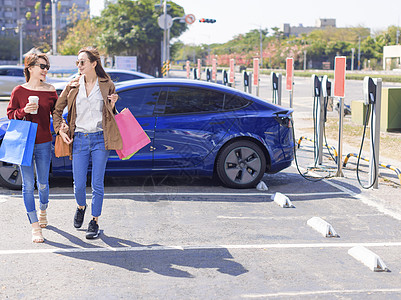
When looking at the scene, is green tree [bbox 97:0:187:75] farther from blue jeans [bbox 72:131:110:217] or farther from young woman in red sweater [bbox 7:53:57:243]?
blue jeans [bbox 72:131:110:217]

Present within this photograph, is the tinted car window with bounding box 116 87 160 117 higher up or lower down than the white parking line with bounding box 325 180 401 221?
higher up

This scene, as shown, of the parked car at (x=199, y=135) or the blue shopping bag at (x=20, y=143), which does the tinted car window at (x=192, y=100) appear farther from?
the blue shopping bag at (x=20, y=143)

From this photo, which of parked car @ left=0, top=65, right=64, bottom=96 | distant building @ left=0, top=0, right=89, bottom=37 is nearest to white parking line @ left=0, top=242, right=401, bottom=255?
parked car @ left=0, top=65, right=64, bottom=96

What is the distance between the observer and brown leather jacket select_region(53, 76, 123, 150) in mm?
5980

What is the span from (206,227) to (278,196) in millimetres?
1548

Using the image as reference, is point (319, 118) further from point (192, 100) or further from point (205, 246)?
point (205, 246)

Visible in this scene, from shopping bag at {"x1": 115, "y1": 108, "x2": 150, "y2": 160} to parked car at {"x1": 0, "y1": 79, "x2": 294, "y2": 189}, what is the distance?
2047 mm

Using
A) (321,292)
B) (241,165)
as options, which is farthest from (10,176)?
(321,292)

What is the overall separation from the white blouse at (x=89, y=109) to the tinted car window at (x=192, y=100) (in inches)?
102

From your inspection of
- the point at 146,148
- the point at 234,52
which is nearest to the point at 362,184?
the point at 146,148

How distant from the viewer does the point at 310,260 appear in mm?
5445

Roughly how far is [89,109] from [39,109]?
1.50 feet

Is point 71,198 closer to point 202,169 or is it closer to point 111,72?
point 202,169

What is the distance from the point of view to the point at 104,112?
6.00m
